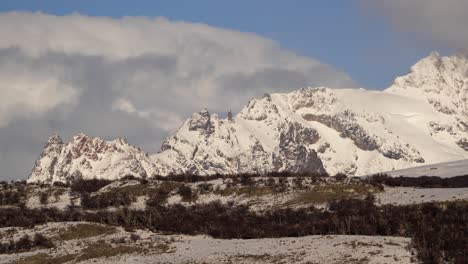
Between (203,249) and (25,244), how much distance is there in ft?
43.0

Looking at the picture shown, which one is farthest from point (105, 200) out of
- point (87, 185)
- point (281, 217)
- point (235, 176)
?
point (281, 217)

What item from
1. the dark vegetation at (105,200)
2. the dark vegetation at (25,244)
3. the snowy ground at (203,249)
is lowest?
the snowy ground at (203,249)

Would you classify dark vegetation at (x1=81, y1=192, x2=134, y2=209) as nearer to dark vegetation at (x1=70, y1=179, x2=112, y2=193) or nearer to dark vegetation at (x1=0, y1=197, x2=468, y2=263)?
dark vegetation at (x1=0, y1=197, x2=468, y2=263)

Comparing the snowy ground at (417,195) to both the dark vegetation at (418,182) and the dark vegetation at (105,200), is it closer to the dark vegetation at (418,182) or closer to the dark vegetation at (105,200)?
the dark vegetation at (418,182)

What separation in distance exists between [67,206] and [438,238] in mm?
43881

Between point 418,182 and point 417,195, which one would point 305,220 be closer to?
point 417,195

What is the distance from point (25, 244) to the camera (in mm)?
65562

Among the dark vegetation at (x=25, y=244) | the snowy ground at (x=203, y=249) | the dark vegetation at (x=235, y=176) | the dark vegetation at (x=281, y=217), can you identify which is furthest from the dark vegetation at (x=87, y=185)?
the dark vegetation at (x=25, y=244)

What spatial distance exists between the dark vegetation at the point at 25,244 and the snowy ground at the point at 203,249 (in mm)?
799

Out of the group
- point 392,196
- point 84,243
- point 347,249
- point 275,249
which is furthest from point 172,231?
point 392,196

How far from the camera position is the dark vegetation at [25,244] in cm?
6481

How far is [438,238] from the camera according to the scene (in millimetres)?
56594

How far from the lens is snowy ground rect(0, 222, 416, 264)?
Answer: 5519 centimetres

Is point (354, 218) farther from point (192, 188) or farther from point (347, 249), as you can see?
point (192, 188)
